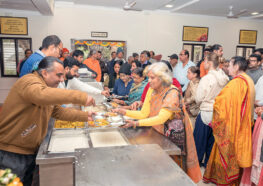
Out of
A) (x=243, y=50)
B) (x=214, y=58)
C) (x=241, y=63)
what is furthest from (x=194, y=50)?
(x=241, y=63)

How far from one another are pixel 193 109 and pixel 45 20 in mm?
5814

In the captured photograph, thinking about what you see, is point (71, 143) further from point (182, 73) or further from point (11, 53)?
point (11, 53)

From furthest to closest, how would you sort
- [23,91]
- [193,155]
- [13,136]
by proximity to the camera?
1. [193,155]
2. [13,136]
3. [23,91]

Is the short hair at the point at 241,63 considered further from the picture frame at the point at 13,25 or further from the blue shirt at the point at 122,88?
the picture frame at the point at 13,25

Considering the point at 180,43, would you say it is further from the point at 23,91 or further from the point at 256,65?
the point at 23,91

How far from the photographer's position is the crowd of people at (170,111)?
1604 mm

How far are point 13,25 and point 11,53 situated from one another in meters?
0.89

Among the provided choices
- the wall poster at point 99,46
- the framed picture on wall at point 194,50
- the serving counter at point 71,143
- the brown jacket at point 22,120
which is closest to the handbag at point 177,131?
the serving counter at point 71,143

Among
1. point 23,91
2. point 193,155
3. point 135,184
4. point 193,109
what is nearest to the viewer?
point 135,184

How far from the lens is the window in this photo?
713 centimetres

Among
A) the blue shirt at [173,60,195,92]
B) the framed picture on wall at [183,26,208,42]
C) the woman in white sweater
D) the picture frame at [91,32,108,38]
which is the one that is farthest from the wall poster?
the woman in white sweater

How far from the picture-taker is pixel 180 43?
8.41 m

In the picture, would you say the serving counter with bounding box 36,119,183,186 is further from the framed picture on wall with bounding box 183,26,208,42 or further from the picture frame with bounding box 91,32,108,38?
the framed picture on wall with bounding box 183,26,208,42

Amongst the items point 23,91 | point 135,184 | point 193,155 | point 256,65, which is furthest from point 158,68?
point 256,65
